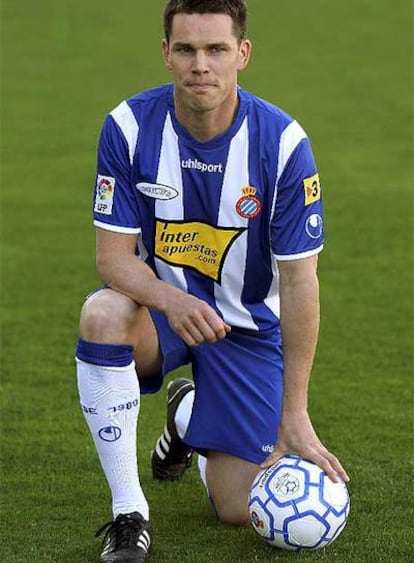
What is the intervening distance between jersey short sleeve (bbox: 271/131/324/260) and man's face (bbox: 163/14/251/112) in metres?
0.32

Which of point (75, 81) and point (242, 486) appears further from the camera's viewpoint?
point (75, 81)

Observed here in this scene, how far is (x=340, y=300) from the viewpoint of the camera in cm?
839

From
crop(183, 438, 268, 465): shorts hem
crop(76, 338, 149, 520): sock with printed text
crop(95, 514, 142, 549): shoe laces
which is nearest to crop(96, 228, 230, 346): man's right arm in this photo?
crop(76, 338, 149, 520): sock with printed text

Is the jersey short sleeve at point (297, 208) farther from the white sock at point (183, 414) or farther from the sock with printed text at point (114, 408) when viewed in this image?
the white sock at point (183, 414)

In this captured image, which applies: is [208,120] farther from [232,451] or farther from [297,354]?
[232,451]

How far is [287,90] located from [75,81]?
8.05ft

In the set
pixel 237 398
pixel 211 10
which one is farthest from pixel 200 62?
pixel 237 398

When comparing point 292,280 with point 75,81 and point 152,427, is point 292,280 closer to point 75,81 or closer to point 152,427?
point 152,427

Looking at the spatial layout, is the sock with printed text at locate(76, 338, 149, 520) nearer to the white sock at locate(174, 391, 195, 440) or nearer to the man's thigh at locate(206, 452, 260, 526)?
the man's thigh at locate(206, 452, 260, 526)

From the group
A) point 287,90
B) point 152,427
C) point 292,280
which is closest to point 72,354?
point 152,427

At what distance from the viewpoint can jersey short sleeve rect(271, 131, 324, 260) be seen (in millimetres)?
4652

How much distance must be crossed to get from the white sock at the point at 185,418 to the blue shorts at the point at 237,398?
14 cm

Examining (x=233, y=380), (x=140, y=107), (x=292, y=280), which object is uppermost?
(x=140, y=107)

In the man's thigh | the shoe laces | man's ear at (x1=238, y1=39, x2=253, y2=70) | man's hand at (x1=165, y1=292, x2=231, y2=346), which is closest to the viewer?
man's hand at (x1=165, y1=292, x2=231, y2=346)
